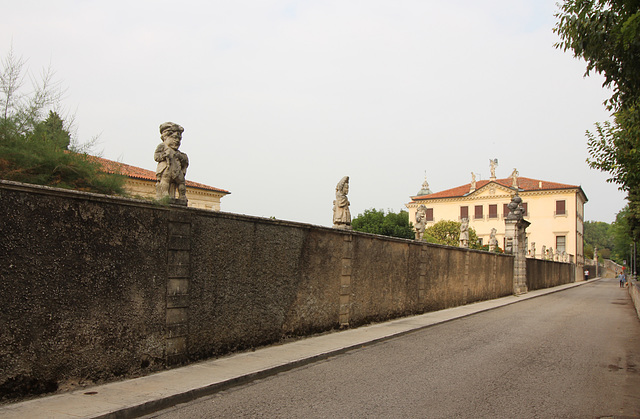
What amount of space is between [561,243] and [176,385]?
71.6 meters

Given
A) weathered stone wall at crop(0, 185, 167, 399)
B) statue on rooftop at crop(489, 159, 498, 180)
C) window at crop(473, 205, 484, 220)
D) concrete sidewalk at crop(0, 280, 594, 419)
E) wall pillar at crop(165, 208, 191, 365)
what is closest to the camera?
concrete sidewalk at crop(0, 280, 594, 419)

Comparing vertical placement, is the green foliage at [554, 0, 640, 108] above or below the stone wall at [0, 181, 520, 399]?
above

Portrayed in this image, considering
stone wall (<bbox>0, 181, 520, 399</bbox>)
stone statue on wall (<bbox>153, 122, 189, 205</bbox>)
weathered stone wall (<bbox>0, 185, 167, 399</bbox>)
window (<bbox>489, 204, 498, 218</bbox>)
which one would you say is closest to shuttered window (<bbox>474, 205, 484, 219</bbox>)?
window (<bbox>489, 204, 498, 218</bbox>)

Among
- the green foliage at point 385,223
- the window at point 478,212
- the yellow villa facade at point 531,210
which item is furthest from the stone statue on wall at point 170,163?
the window at point 478,212

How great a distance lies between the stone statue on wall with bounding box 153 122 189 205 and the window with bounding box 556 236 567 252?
69.4 meters

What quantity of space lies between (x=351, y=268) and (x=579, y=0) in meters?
7.04

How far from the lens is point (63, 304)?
19.6ft

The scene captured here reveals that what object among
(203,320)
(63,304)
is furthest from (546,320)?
(63,304)

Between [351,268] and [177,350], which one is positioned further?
[351,268]

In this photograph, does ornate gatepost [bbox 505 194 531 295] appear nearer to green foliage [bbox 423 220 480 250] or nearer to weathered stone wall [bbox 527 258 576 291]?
weathered stone wall [bbox 527 258 576 291]

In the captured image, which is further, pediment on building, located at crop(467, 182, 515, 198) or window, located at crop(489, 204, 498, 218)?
window, located at crop(489, 204, 498, 218)

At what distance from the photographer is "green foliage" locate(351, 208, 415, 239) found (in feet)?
199

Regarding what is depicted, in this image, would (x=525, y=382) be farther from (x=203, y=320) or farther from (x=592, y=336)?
(x=592, y=336)

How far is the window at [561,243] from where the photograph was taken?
226 feet
